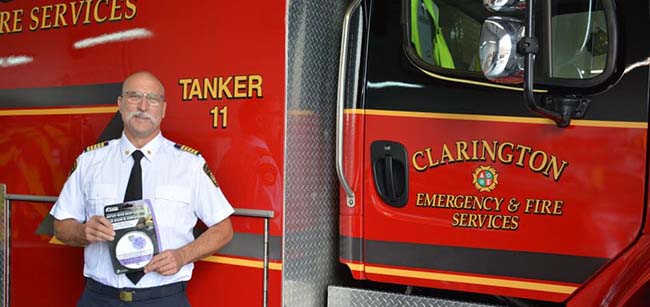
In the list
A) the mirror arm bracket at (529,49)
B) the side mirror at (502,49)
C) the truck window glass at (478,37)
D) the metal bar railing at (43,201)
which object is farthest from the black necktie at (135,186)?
the mirror arm bracket at (529,49)

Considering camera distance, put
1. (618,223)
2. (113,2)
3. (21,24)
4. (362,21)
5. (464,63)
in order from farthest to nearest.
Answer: (21,24), (113,2), (362,21), (464,63), (618,223)

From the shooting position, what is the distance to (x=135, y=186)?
2771 millimetres

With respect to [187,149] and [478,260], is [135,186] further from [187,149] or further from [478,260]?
[478,260]

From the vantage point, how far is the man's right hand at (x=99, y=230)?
2619 millimetres

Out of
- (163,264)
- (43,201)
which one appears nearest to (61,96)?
(43,201)

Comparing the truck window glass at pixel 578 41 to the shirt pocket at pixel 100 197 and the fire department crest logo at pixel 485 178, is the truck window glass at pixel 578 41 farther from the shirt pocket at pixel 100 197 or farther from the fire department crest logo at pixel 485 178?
the shirt pocket at pixel 100 197

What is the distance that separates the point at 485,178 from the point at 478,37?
1.69 feet

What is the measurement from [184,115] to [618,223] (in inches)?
68.8

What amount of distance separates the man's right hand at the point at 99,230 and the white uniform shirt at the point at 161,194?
4.8 inches

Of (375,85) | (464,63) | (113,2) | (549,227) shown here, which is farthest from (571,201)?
(113,2)

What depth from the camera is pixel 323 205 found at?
2982 mm

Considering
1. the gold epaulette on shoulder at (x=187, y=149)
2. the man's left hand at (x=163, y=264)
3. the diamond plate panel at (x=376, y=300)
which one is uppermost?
the gold epaulette on shoulder at (x=187, y=149)

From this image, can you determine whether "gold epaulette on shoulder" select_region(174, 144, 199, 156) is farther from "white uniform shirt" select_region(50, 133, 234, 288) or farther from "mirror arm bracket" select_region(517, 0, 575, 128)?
"mirror arm bracket" select_region(517, 0, 575, 128)

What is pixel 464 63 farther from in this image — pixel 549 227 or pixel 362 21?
pixel 549 227
